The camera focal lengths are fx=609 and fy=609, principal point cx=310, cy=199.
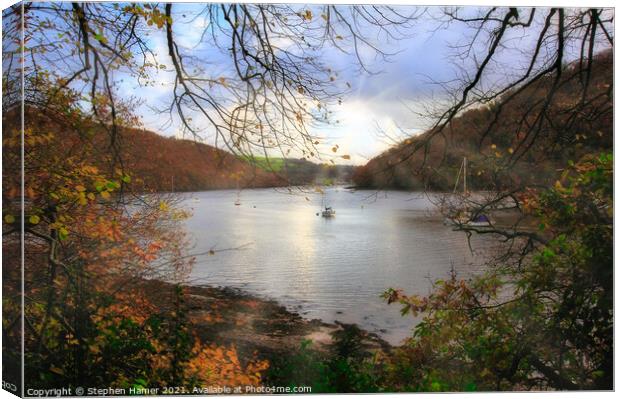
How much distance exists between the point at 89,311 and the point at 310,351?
4.73 ft

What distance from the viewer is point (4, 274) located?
3932 millimetres

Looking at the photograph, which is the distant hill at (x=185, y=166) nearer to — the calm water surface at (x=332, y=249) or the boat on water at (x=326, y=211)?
the calm water surface at (x=332, y=249)

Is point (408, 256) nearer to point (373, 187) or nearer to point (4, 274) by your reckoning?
point (373, 187)

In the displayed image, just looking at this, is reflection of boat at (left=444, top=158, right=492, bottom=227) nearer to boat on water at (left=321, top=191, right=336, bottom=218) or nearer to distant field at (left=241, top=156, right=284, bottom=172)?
boat on water at (left=321, top=191, right=336, bottom=218)

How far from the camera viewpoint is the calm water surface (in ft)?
13.0

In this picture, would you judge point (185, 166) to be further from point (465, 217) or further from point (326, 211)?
point (465, 217)

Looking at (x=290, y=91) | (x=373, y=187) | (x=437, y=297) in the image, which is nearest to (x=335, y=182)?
(x=373, y=187)

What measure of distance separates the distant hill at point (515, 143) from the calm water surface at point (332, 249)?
0.24 metres

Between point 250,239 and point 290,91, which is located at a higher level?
point 290,91

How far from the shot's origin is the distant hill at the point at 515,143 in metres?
4.14

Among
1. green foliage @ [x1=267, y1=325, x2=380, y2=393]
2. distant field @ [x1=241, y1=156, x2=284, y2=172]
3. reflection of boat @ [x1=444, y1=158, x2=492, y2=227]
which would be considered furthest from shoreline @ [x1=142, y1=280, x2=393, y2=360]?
reflection of boat @ [x1=444, y1=158, x2=492, y2=227]

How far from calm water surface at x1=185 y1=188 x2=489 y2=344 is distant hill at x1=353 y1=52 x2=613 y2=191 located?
0.24 meters

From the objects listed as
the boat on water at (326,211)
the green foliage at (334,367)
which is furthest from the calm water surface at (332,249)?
the green foliage at (334,367)

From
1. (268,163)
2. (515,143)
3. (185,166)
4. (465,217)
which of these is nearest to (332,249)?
(268,163)
